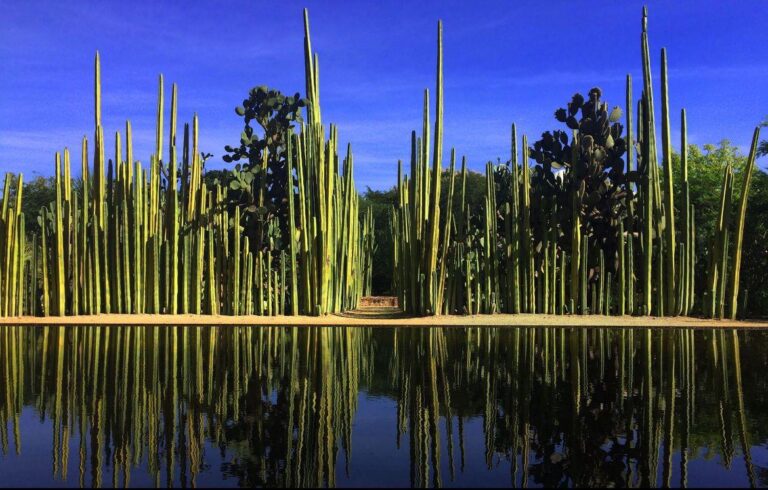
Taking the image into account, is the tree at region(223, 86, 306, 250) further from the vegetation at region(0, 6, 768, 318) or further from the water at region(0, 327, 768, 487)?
the water at region(0, 327, 768, 487)

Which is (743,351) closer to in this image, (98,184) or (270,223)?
(270,223)

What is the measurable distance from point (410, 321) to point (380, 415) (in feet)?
23.3

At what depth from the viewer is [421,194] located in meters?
12.2

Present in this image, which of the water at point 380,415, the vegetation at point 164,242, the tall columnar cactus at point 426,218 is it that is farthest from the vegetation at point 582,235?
the water at point 380,415

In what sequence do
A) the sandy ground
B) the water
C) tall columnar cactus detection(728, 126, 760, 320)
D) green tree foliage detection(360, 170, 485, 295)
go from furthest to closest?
green tree foliage detection(360, 170, 485, 295), tall columnar cactus detection(728, 126, 760, 320), the sandy ground, the water

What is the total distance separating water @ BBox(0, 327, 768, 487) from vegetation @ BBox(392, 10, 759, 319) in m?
4.11

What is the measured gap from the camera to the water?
11.7ft

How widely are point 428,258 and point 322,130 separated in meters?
2.76

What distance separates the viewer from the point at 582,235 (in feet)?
43.1

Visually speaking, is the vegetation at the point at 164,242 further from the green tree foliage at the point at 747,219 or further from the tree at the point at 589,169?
the green tree foliage at the point at 747,219

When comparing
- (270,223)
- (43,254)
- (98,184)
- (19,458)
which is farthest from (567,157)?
(19,458)

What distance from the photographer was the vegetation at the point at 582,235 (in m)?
12.3

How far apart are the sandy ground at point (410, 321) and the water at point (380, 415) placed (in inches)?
113

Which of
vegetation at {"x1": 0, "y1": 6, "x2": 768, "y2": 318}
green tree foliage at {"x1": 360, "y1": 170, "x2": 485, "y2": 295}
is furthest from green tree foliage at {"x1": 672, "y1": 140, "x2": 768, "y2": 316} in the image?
green tree foliage at {"x1": 360, "y1": 170, "x2": 485, "y2": 295}
